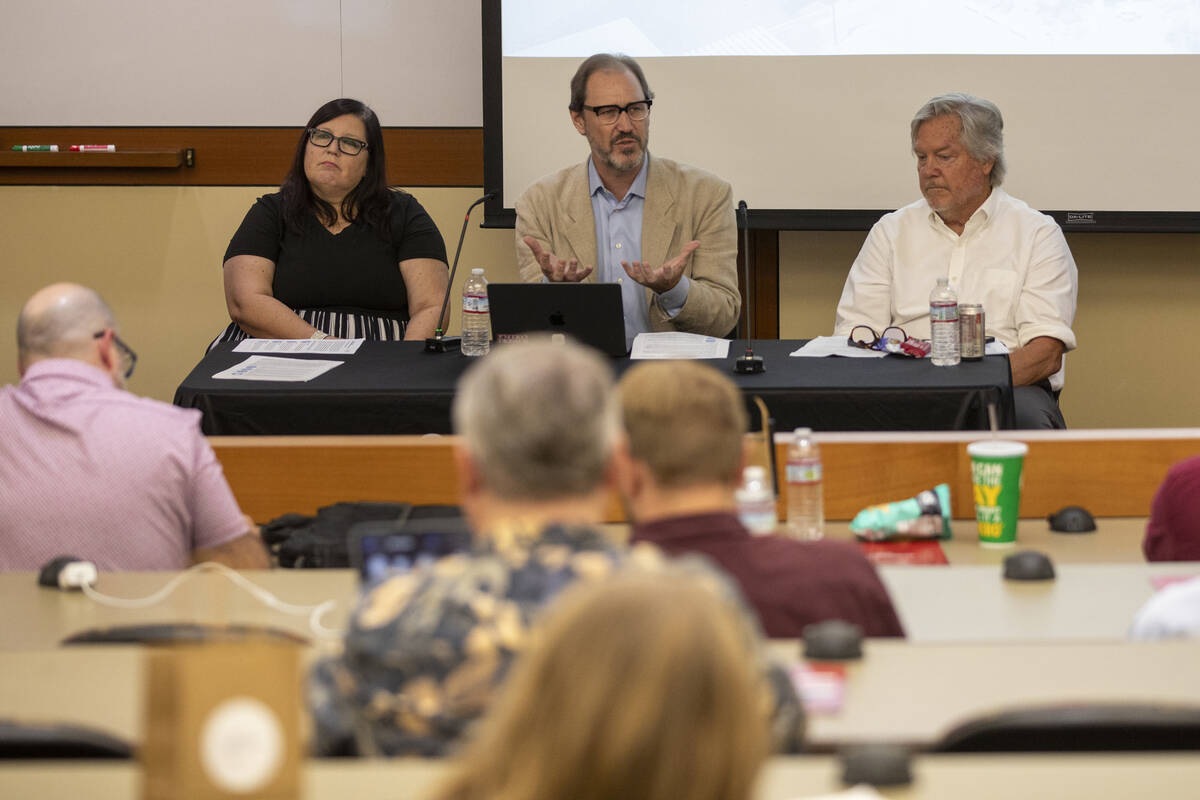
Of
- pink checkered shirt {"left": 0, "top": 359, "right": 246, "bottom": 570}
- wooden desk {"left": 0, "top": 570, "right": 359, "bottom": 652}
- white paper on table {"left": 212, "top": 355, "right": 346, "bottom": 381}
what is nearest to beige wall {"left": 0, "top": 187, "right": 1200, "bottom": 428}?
white paper on table {"left": 212, "top": 355, "right": 346, "bottom": 381}

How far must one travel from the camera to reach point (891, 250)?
4.12 meters

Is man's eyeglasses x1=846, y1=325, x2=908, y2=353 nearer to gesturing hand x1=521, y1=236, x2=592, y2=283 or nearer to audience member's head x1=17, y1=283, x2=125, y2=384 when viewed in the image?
gesturing hand x1=521, y1=236, x2=592, y2=283

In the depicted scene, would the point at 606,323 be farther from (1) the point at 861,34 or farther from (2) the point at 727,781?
(2) the point at 727,781

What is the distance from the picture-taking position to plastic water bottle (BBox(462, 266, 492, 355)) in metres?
3.50

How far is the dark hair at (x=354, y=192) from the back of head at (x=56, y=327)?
196 cm

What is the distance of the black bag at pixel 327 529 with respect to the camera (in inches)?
89.4

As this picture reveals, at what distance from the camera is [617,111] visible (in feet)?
13.3

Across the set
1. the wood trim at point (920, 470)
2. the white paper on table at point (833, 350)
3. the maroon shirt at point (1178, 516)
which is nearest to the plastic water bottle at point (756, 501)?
the wood trim at point (920, 470)

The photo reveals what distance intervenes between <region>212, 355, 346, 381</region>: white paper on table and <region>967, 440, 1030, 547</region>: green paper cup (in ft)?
5.30

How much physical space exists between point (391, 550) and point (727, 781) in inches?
21.9

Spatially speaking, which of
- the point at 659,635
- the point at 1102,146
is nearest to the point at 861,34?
the point at 1102,146

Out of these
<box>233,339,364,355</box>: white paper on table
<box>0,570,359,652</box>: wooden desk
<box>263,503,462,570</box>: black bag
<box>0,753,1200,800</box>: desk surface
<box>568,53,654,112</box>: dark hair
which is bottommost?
<box>0,753,1200,800</box>: desk surface

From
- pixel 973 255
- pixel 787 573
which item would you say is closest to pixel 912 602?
pixel 787 573

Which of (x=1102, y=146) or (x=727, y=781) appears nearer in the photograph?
(x=727, y=781)
